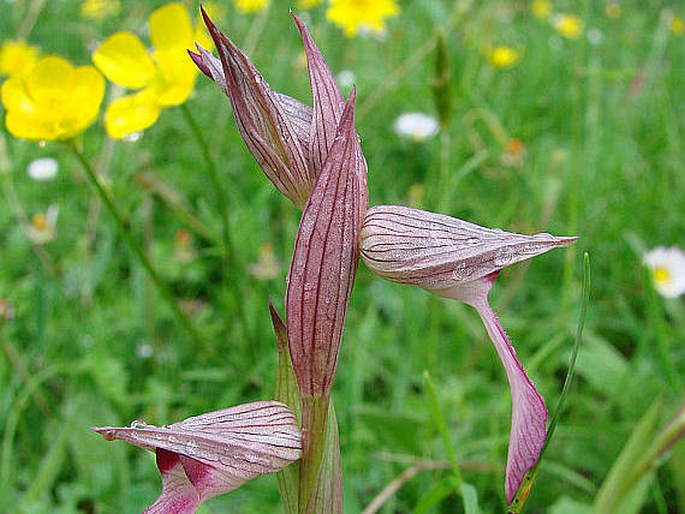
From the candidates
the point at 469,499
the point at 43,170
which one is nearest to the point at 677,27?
the point at 43,170

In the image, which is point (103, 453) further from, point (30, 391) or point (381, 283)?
Answer: point (381, 283)

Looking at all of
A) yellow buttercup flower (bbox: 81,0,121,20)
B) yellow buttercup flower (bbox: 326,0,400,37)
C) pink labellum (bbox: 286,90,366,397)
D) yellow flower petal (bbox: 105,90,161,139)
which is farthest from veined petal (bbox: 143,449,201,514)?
yellow buttercup flower (bbox: 81,0,121,20)

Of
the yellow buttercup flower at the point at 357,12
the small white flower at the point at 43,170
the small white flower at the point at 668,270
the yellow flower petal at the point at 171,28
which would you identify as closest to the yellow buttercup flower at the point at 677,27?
the yellow buttercup flower at the point at 357,12

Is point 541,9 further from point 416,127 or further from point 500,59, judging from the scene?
point 416,127

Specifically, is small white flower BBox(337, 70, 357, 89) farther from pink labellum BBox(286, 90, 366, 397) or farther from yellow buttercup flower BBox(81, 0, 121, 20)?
pink labellum BBox(286, 90, 366, 397)

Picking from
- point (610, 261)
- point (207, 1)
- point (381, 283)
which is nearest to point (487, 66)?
point (207, 1)

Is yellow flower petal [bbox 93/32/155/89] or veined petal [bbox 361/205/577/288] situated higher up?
yellow flower petal [bbox 93/32/155/89]
